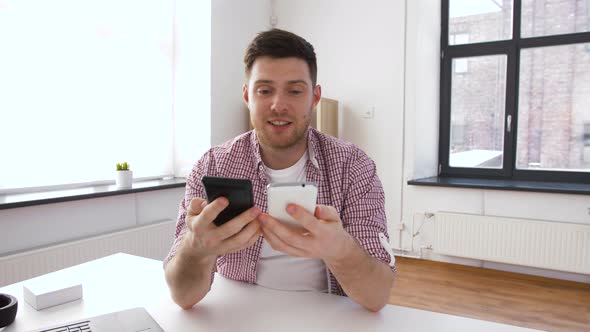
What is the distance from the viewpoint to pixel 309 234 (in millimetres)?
809

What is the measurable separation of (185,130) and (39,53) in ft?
3.94

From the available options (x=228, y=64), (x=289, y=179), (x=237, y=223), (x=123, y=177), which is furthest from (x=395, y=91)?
(x=237, y=223)

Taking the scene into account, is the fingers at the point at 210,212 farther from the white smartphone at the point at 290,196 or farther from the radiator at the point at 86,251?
the radiator at the point at 86,251

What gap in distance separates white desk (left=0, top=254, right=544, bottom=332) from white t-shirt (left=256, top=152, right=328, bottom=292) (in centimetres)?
11

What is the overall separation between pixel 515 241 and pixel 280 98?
106 inches

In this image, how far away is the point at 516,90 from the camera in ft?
11.5

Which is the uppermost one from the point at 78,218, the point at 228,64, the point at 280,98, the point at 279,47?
the point at 228,64

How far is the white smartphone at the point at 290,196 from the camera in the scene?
0.74 metres

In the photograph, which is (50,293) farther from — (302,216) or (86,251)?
(86,251)

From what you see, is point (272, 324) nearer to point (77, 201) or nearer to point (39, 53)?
point (77, 201)

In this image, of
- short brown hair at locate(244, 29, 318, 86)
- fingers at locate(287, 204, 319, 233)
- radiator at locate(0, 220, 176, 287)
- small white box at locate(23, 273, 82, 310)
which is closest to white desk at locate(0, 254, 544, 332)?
small white box at locate(23, 273, 82, 310)

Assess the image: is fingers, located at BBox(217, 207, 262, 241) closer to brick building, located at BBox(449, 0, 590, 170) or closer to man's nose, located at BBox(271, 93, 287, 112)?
man's nose, located at BBox(271, 93, 287, 112)

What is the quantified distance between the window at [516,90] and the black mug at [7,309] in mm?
3603

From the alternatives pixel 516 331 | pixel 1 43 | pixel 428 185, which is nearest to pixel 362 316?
pixel 516 331
